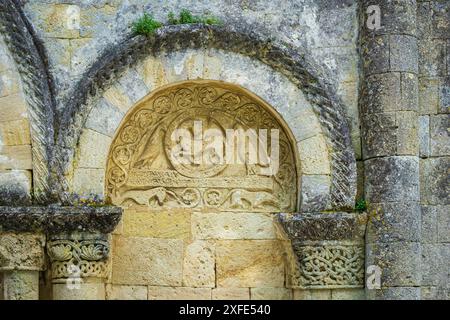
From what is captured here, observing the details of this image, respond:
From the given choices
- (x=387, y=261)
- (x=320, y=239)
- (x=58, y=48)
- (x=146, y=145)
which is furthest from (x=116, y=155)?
(x=387, y=261)

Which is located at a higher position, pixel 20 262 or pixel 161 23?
pixel 161 23

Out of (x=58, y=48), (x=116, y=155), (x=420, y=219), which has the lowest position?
(x=420, y=219)

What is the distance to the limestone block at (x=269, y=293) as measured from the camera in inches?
350

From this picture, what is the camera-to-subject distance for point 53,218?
8.25m

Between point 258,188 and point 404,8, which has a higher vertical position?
point 404,8

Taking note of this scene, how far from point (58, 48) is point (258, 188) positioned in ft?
7.60

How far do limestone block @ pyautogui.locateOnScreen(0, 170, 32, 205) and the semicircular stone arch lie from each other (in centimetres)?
42

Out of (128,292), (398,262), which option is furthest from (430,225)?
(128,292)

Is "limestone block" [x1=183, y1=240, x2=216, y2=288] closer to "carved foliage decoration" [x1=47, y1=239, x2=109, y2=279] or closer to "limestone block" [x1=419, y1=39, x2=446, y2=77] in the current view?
"carved foliage decoration" [x1=47, y1=239, x2=109, y2=279]

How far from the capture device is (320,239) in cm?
848

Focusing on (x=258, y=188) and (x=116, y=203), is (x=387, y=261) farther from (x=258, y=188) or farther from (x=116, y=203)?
(x=116, y=203)

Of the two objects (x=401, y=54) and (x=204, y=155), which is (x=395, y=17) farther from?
(x=204, y=155)

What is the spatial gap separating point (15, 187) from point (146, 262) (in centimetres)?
143

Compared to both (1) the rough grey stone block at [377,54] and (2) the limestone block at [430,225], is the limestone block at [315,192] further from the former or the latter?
(1) the rough grey stone block at [377,54]
